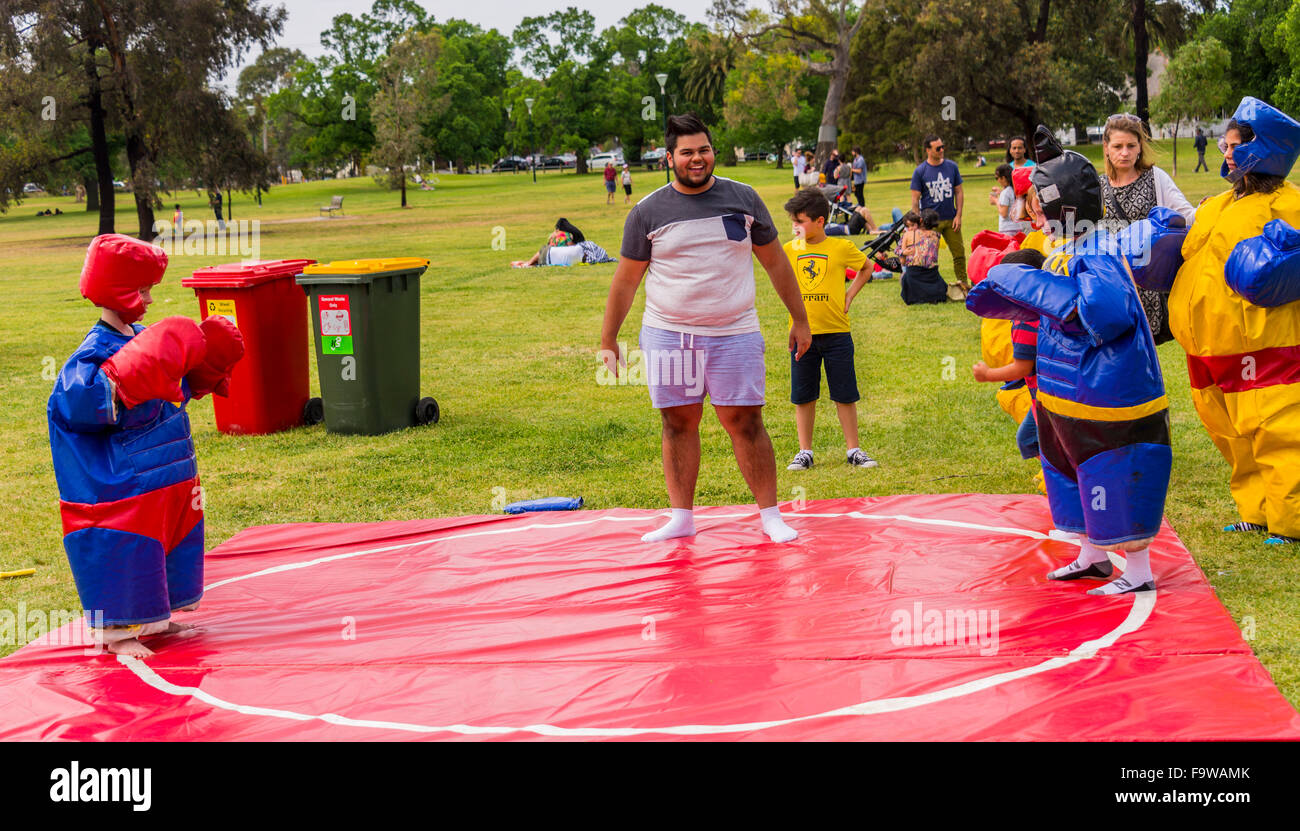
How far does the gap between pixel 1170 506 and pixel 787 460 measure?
92.3 inches

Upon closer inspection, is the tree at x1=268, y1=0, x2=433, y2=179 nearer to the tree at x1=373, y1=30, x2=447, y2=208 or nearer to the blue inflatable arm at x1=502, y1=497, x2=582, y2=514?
the tree at x1=373, y1=30, x2=447, y2=208

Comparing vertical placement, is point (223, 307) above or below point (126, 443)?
above

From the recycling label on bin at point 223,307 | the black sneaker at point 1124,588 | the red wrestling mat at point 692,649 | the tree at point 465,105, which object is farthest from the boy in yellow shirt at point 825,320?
the tree at point 465,105

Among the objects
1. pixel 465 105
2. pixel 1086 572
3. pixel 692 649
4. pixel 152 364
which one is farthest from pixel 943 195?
pixel 465 105

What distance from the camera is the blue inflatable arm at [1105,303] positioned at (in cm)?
411

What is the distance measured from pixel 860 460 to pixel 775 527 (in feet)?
5.72

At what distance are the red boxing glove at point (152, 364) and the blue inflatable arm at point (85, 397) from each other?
0.04 metres

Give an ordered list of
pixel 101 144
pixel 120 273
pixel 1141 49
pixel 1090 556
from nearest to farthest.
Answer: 1. pixel 120 273
2. pixel 1090 556
3. pixel 101 144
4. pixel 1141 49

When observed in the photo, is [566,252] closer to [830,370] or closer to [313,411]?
[313,411]

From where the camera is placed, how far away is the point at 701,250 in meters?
5.18

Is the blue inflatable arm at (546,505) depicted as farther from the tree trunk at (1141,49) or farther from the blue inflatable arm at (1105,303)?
the tree trunk at (1141,49)

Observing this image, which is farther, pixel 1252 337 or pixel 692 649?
pixel 1252 337
